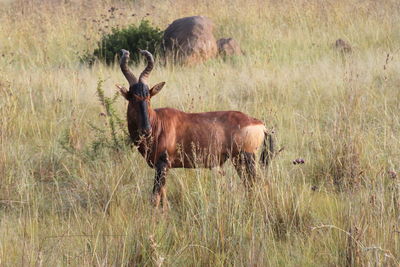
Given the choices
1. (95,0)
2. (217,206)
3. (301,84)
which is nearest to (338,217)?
(217,206)

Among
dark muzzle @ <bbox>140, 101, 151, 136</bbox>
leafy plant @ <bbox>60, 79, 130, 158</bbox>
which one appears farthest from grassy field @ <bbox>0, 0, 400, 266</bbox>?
dark muzzle @ <bbox>140, 101, 151, 136</bbox>

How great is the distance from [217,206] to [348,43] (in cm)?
879

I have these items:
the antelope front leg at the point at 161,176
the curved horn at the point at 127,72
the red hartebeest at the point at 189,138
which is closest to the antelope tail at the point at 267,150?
the red hartebeest at the point at 189,138

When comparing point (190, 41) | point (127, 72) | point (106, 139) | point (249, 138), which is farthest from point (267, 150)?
point (190, 41)

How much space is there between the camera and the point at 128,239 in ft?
12.9

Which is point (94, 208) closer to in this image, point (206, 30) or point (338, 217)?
point (338, 217)

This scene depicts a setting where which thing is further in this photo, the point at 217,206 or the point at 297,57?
the point at 297,57

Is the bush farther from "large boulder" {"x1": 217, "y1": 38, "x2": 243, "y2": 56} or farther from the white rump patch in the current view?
the white rump patch

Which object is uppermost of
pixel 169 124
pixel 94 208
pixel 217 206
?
pixel 169 124

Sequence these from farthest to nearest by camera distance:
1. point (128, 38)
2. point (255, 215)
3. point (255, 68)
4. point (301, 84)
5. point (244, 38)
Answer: point (244, 38), point (128, 38), point (255, 68), point (301, 84), point (255, 215)

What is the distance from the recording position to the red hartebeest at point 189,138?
4.79m

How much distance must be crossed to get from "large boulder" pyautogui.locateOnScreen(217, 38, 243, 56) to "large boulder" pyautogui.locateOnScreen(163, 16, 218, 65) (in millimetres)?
147

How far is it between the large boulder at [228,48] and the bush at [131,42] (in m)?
1.26

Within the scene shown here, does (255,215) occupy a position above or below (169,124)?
below
